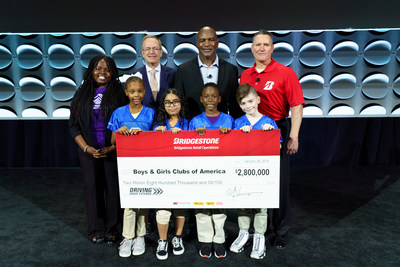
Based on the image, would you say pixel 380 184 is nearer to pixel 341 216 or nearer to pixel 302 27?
pixel 341 216

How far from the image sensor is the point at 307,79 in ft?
14.4

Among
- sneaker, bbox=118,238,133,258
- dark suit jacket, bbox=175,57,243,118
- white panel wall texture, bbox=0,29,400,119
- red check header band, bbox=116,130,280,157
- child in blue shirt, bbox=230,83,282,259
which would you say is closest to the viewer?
red check header band, bbox=116,130,280,157

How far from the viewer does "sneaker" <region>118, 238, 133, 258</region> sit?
219 cm

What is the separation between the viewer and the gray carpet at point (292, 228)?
7.06 feet

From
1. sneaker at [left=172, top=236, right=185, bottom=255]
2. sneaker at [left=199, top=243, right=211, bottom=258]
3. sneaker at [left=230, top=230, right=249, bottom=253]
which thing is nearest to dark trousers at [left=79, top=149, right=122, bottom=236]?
sneaker at [left=172, top=236, right=185, bottom=255]

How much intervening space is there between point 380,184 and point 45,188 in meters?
4.81

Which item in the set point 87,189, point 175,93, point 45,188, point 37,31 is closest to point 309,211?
point 175,93

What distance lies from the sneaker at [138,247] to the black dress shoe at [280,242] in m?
1.11

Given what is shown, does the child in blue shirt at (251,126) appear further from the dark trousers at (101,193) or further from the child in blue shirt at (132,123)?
the dark trousers at (101,193)

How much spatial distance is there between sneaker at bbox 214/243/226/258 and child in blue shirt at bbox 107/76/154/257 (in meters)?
0.59

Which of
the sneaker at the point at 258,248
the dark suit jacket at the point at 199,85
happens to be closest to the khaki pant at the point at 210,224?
the sneaker at the point at 258,248

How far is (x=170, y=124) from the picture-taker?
2.20 m

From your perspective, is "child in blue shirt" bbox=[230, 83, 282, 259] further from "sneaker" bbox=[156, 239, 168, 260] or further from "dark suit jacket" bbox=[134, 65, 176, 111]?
"dark suit jacket" bbox=[134, 65, 176, 111]

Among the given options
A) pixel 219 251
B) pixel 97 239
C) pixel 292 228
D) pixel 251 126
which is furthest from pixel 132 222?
pixel 292 228
